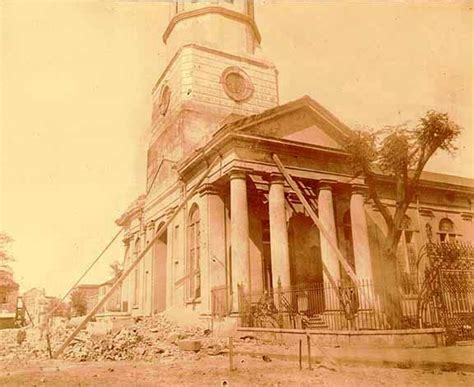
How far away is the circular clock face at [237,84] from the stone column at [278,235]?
30.0 ft

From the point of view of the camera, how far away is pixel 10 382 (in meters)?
7.80

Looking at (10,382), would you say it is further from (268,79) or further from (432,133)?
(268,79)

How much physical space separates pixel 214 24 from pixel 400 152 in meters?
13.9

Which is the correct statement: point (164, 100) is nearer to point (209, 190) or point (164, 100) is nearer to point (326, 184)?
point (209, 190)

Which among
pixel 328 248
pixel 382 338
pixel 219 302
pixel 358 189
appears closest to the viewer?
pixel 382 338

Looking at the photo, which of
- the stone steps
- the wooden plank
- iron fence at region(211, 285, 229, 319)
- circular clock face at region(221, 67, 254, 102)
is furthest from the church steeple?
the stone steps

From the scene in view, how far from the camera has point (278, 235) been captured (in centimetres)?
1555

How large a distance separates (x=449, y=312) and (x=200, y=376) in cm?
841

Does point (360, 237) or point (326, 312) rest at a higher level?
point (360, 237)

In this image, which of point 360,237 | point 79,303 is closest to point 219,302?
point 360,237

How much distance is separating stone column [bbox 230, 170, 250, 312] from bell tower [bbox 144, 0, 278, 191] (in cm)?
647

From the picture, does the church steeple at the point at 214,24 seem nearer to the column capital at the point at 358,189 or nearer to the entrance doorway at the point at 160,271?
the entrance doorway at the point at 160,271

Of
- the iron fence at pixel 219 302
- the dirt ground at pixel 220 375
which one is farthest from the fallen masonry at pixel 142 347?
the dirt ground at pixel 220 375

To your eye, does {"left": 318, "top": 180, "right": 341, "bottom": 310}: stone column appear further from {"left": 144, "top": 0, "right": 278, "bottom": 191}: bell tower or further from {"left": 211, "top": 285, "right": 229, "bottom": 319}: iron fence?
{"left": 144, "top": 0, "right": 278, "bottom": 191}: bell tower
